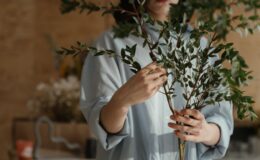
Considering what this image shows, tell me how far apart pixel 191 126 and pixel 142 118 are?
149 millimetres

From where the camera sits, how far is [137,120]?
107 centimetres

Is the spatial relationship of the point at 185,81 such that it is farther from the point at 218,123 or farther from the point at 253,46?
the point at 253,46

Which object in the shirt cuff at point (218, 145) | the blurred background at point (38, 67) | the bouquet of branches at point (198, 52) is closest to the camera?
the bouquet of branches at point (198, 52)

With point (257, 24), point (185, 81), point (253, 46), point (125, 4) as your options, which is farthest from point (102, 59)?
point (253, 46)

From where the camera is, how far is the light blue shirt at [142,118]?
3.43 ft

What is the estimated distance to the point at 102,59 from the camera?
3.53ft

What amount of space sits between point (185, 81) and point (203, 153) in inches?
9.1

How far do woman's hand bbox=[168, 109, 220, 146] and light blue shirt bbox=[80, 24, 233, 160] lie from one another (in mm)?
70

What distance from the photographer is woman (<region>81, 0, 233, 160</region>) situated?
100 centimetres

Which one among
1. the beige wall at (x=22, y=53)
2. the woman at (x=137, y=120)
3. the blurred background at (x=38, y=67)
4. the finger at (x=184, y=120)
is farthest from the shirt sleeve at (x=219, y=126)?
the beige wall at (x=22, y=53)

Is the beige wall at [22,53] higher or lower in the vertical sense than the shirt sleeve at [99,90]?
higher

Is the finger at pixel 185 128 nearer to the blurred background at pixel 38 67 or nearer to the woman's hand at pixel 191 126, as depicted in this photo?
the woman's hand at pixel 191 126

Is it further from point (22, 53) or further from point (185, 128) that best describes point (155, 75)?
point (22, 53)

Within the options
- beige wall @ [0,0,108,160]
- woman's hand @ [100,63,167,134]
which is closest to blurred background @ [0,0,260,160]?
beige wall @ [0,0,108,160]
